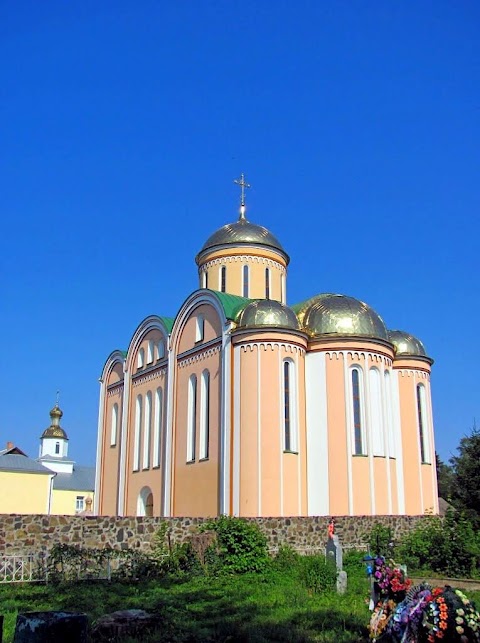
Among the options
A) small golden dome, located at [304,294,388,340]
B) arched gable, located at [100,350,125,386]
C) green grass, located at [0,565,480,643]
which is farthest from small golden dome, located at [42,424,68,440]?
green grass, located at [0,565,480,643]

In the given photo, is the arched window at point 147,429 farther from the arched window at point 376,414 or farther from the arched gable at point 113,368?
the arched window at point 376,414

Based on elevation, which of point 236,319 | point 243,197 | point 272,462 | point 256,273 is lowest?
point 272,462

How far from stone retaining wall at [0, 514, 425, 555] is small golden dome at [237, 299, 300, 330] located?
23.9 ft

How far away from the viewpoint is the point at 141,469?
1101 inches

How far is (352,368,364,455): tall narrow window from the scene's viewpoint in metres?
22.6

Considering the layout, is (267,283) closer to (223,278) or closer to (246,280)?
(246,280)

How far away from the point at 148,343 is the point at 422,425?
12.5m

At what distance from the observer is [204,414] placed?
A: 78.5 ft

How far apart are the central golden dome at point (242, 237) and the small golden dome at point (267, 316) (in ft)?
22.0

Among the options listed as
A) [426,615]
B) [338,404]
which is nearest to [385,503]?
[338,404]

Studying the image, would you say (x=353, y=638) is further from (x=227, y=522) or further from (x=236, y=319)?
(x=236, y=319)

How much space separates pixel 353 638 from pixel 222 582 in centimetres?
518

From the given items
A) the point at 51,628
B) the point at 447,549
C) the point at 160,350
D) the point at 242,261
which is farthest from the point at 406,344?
the point at 51,628

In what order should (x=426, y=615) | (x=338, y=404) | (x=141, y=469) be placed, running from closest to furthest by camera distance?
(x=426, y=615) → (x=338, y=404) → (x=141, y=469)
